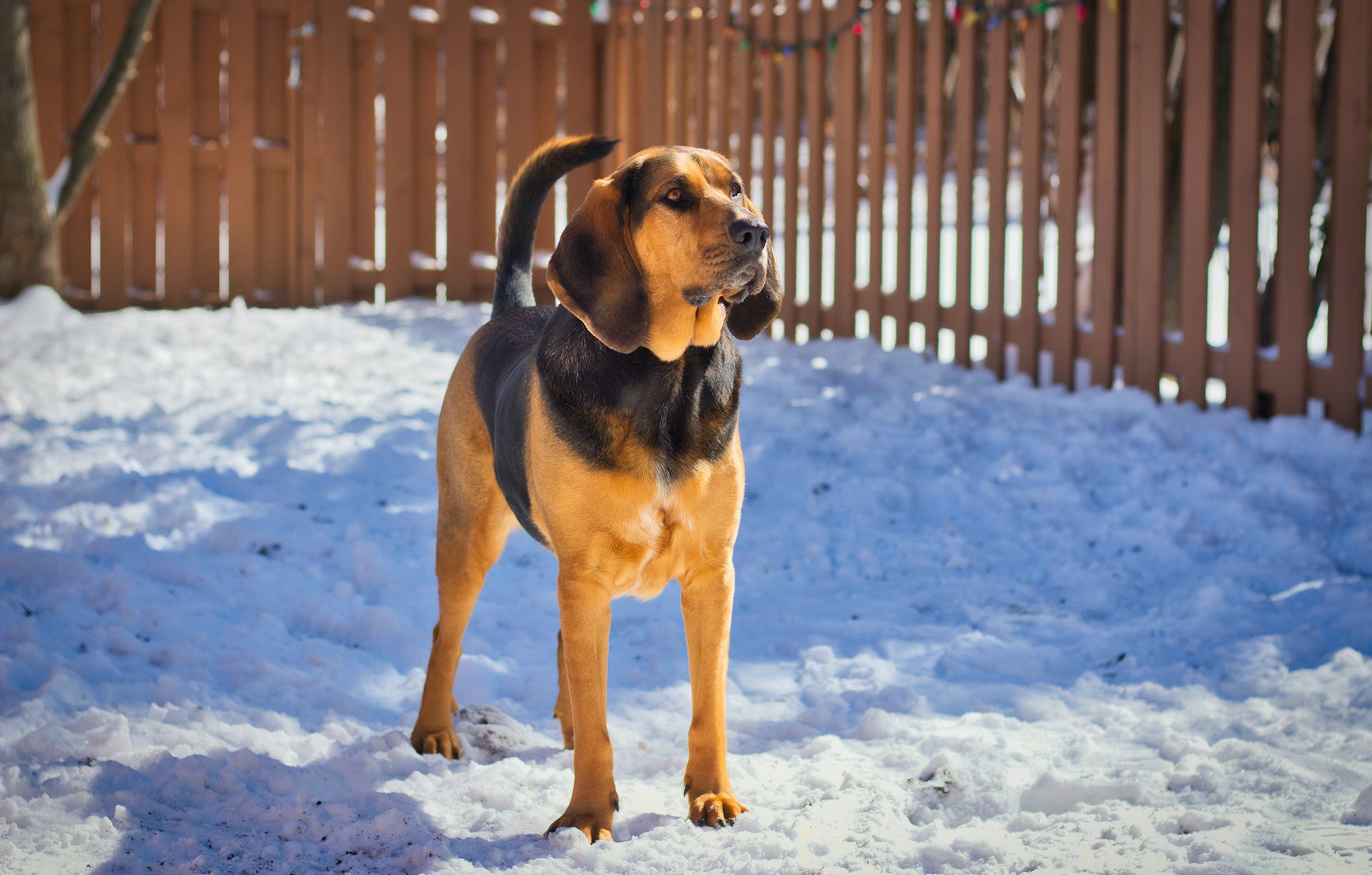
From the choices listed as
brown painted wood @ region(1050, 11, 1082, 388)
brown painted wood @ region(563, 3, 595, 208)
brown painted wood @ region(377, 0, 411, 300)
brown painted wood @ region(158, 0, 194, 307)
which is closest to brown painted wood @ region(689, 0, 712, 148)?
brown painted wood @ region(563, 3, 595, 208)

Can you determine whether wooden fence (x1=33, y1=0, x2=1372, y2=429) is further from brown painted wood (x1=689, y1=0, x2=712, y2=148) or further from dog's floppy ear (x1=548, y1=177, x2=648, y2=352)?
dog's floppy ear (x1=548, y1=177, x2=648, y2=352)

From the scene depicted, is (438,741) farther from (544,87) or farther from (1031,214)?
(544,87)

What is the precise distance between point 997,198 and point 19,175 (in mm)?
6643

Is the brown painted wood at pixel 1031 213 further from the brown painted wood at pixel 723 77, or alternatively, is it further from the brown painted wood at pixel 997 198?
the brown painted wood at pixel 723 77

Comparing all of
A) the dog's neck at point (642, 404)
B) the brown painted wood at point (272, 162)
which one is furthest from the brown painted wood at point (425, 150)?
the dog's neck at point (642, 404)

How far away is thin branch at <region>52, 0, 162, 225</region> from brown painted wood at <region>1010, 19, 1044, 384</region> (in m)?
6.14

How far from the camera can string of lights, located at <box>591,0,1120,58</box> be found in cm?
712

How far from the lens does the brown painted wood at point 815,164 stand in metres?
8.64

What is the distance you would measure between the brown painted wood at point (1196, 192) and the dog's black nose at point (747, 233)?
177 inches

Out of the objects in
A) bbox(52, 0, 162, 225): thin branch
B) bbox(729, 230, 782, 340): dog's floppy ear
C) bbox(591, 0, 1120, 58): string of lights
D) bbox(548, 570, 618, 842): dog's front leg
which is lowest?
bbox(548, 570, 618, 842): dog's front leg

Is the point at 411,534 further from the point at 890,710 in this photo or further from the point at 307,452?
the point at 890,710

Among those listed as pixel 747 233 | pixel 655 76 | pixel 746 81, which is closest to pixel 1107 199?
pixel 746 81

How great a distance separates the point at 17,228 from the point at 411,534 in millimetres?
5195

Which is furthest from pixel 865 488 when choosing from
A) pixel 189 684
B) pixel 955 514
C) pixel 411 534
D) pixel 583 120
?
pixel 583 120
